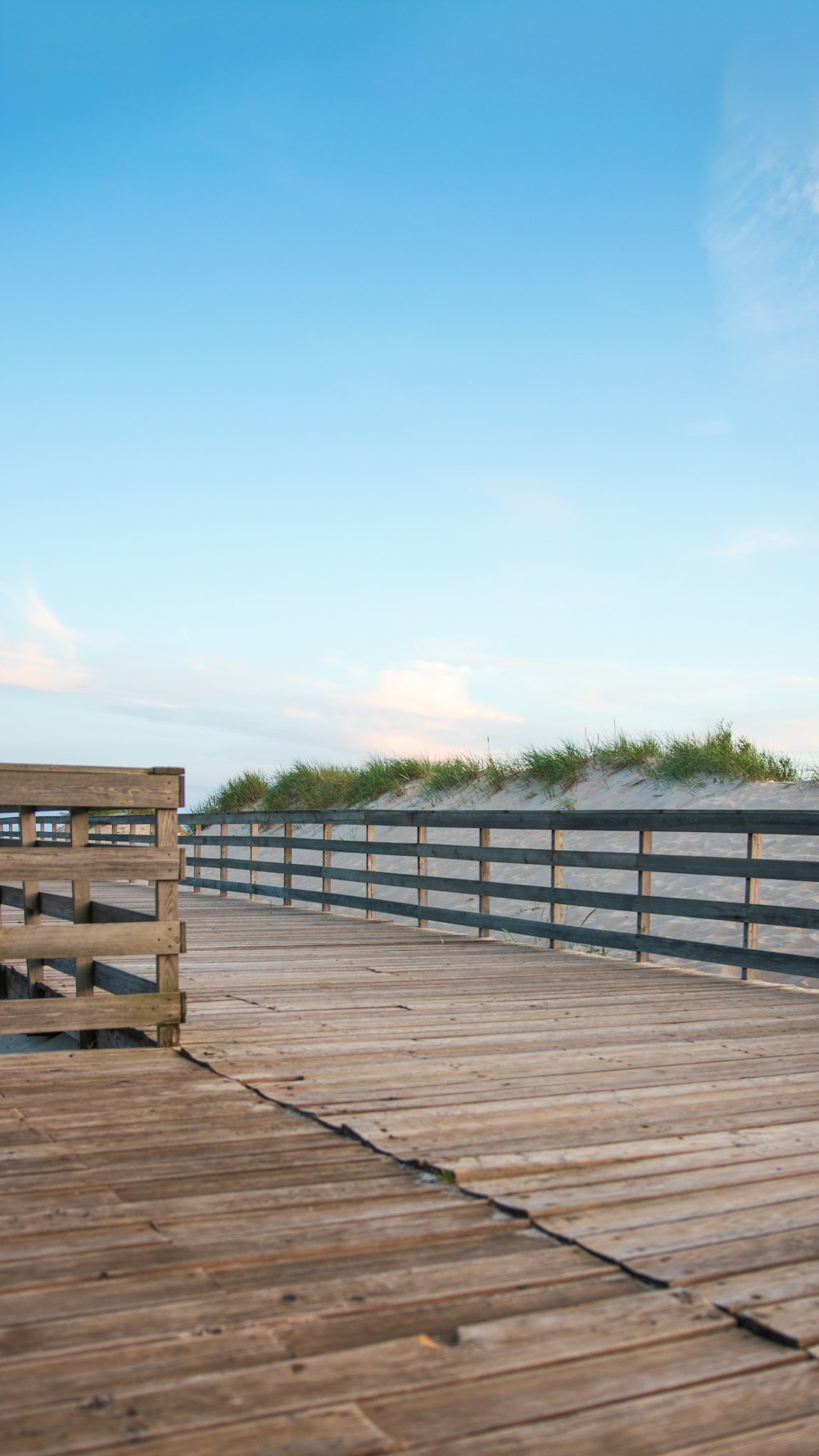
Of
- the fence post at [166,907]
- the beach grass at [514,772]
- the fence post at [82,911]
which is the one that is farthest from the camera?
the beach grass at [514,772]

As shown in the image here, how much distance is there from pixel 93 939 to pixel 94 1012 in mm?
327

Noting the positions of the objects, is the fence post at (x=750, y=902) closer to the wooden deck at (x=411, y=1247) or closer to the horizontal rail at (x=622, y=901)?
the horizontal rail at (x=622, y=901)

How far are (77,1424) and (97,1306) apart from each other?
1.51 ft

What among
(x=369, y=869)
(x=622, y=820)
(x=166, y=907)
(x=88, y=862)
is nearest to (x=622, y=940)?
(x=622, y=820)

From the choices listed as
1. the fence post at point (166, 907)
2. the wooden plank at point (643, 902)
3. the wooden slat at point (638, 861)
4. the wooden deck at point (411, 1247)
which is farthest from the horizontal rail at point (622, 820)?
the fence post at point (166, 907)

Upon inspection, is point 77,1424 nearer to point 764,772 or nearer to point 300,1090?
point 300,1090

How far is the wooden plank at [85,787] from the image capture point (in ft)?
16.5

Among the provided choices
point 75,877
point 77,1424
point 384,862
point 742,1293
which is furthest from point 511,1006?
point 384,862

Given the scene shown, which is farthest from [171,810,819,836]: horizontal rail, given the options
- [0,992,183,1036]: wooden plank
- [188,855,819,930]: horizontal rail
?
[0,992,183,1036]: wooden plank

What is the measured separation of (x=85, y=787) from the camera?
508 centimetres

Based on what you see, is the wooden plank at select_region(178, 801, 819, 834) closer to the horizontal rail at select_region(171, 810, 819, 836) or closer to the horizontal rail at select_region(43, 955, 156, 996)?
the horizontal rail at select_region(171, 810, 819, 836)

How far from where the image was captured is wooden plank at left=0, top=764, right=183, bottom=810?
5.02 meters

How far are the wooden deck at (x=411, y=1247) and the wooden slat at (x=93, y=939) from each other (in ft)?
1.58

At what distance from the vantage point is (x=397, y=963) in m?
7.96
